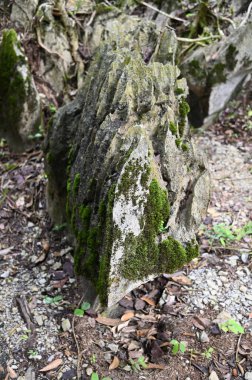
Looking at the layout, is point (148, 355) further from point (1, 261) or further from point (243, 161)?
point (243, 161)

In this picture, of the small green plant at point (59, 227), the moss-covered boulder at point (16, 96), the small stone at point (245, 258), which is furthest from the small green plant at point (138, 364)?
the moss-covered boulder at point (16, 96)

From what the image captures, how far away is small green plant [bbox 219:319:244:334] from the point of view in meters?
3.03

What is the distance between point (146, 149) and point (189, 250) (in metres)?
0.84

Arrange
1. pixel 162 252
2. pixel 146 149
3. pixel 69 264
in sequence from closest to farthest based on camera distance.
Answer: pixel 146 149
pixel 162 252
pixel 69 264

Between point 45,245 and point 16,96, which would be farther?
point 16,96

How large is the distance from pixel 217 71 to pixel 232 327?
3.40m

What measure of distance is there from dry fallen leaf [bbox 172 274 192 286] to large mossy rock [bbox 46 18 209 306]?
25.9 inches

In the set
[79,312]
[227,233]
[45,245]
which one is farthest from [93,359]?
[227,233]

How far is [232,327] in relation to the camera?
120 inches

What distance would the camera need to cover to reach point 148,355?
2936mm

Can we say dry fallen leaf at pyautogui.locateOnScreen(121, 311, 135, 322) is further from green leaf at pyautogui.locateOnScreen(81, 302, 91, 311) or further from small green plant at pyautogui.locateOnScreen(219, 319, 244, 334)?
small green plant at pyautogui.locateOnScreen(219, 319, 244, 334)

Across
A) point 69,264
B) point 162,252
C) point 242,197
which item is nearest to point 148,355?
point 162,252

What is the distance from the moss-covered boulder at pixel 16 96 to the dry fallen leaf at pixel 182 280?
2.66 meters

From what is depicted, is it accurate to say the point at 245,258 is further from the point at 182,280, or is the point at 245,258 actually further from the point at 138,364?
the point at 138,364
